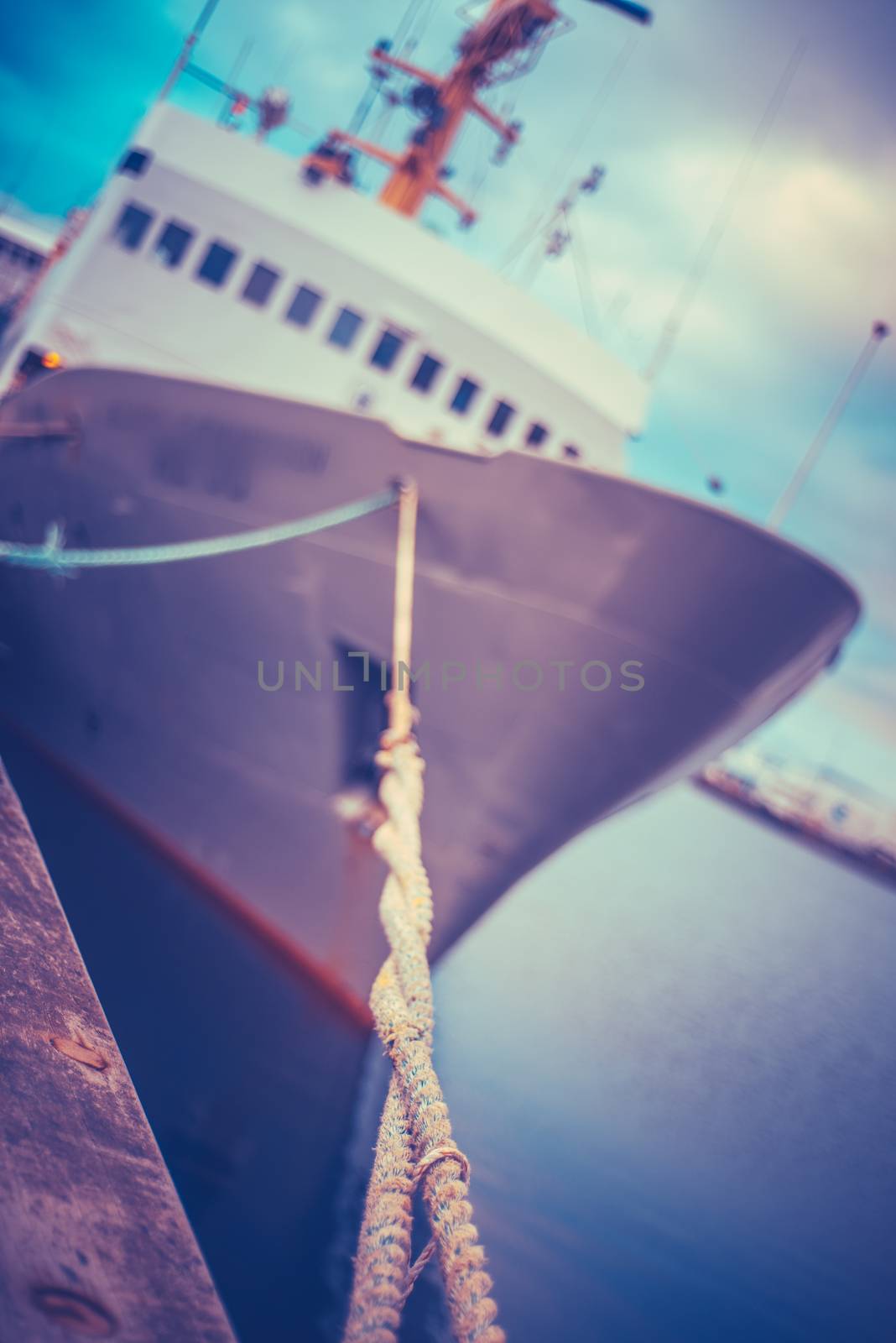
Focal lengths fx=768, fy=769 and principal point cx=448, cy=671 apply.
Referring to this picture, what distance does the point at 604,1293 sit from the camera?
17.8 ft

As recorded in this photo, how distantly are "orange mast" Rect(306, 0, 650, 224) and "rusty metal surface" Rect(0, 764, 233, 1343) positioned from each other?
9.71 meters

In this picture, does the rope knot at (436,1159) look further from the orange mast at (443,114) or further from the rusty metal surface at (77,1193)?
the orange mast at (443,114)

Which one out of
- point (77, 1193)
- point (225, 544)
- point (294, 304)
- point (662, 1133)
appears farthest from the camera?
point (662, 1133)

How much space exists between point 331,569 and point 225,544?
733 millimetres

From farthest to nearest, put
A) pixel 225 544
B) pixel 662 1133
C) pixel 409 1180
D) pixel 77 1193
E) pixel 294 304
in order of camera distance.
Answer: pixel 662 1133
pixel 294 304
pixel 225 544
pixel 409 1180
pixel 77 1193

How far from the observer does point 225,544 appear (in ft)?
16.9

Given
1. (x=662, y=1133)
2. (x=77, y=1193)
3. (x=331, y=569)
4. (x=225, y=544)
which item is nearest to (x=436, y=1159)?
(x=77, y=1193)

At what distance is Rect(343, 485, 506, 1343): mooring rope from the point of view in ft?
3.36

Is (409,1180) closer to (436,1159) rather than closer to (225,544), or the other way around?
(436,1159)

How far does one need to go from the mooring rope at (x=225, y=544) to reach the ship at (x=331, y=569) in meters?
0.10

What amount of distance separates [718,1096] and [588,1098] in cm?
303

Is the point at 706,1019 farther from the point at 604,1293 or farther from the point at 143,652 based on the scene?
the point at 143,652

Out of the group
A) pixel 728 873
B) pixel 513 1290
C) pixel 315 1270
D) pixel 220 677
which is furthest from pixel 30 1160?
pixel 728 873

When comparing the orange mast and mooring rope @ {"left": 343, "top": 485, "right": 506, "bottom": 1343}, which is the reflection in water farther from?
the orange mast
